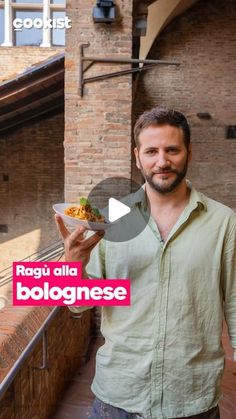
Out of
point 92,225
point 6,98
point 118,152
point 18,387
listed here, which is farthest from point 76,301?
point 6,98

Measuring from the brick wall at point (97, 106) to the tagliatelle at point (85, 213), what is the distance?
1963mm

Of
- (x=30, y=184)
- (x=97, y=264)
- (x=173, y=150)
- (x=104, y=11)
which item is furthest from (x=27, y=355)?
(x=30, y=184)

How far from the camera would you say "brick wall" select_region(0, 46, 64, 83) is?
24.8 ft

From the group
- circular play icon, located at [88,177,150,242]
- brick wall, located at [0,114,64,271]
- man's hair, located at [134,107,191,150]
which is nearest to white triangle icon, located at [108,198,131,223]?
circular play icon, located at [88,177,150,242]

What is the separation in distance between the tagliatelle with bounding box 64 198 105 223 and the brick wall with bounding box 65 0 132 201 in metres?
1.96

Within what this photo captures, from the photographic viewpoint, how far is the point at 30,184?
7.57 metres

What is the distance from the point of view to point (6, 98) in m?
4.46

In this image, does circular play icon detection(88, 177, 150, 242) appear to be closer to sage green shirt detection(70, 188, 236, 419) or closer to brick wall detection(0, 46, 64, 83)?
sage green shirt detection(70, 188, 236, 419)

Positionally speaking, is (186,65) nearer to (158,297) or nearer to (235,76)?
(235,76)

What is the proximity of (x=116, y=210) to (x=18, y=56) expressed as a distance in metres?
7.53

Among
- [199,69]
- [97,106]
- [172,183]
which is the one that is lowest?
[172,183]

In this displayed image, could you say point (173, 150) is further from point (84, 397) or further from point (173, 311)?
point (84, 397)

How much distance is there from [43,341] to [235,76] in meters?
5.85

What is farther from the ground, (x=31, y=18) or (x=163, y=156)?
(x=31, y=18)
